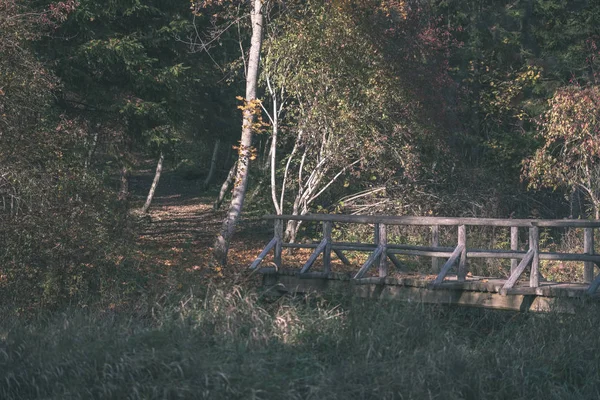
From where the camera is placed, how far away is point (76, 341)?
9.26 m

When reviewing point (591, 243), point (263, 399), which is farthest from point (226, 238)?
point (263, 399)

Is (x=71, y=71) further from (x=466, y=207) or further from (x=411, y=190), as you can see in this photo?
(x=466, y=207)

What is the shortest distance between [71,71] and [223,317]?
9.10m

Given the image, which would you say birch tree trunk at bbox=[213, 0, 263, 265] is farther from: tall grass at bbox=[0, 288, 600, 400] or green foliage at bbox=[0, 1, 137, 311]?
tall grass at bbox=[0, 288, 600, 400]

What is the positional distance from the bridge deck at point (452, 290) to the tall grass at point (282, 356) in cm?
27

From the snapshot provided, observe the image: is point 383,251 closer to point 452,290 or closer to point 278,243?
point 452,290

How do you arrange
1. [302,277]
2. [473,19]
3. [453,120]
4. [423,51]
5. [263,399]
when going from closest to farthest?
1. [263,399]
2. [302,277]
3. [423,51]
4. [453,120]
5. [473,19]

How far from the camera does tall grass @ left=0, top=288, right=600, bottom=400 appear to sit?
27.5 feet

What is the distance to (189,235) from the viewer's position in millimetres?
23156

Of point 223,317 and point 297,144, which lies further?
point 297,144

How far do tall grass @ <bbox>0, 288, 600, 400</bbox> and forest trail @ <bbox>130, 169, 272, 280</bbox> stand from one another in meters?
2.95

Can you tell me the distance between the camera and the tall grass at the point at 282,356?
8375 millimetres

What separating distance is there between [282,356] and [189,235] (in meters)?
14.1

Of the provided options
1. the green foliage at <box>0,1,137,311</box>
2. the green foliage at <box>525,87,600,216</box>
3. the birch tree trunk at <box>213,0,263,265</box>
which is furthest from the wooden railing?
the green foliage at <box>525,87,600,216</box>
